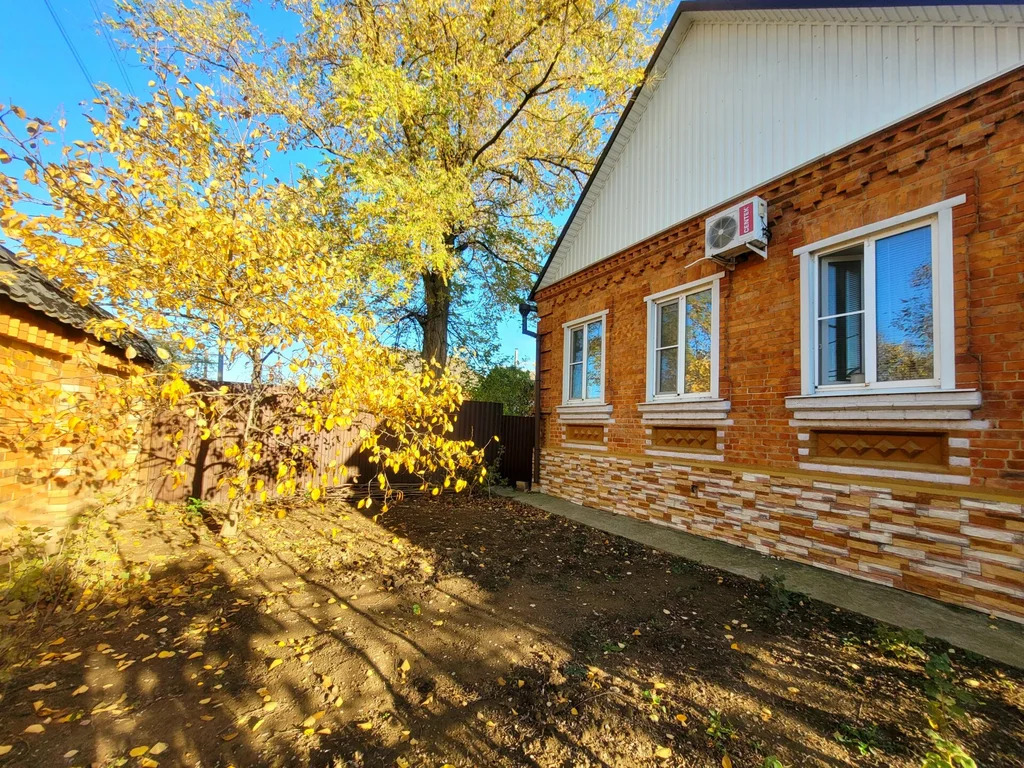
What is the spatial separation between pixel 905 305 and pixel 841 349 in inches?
25.4

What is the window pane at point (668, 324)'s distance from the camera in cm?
639

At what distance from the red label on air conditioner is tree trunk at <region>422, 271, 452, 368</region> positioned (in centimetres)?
755

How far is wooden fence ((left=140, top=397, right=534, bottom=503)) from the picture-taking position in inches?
268

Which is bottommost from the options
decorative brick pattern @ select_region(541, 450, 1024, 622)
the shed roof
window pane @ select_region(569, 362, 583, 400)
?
decorative brick pattern @ select_region(541, 450, 1024, 622)

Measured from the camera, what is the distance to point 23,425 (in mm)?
4070

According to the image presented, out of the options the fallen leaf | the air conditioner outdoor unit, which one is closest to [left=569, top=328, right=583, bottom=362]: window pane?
the air conditioner outdoor unit

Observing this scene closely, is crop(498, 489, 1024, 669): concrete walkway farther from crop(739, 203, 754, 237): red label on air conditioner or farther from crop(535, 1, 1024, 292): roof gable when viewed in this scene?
crop(535, 1, 1024, 292): roof gable

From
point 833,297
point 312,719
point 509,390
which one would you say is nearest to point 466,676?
point 312,719

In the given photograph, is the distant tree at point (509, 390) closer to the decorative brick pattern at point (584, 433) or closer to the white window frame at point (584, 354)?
the white window frame at point (584, 354)

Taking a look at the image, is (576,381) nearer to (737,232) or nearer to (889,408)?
(737,232)

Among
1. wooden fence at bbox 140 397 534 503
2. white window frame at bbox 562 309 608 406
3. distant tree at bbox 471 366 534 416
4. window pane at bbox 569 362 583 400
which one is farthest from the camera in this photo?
distant tree at bbox 471 366 534 416

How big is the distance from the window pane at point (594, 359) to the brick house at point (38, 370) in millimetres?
6541

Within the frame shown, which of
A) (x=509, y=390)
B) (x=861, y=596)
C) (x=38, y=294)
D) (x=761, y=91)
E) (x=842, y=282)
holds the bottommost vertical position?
(x=861, y=596)

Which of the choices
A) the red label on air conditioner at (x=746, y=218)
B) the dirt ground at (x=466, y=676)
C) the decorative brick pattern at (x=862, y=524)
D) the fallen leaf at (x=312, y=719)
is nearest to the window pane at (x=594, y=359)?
the decorative brick pattern at (x=862, y=524)
